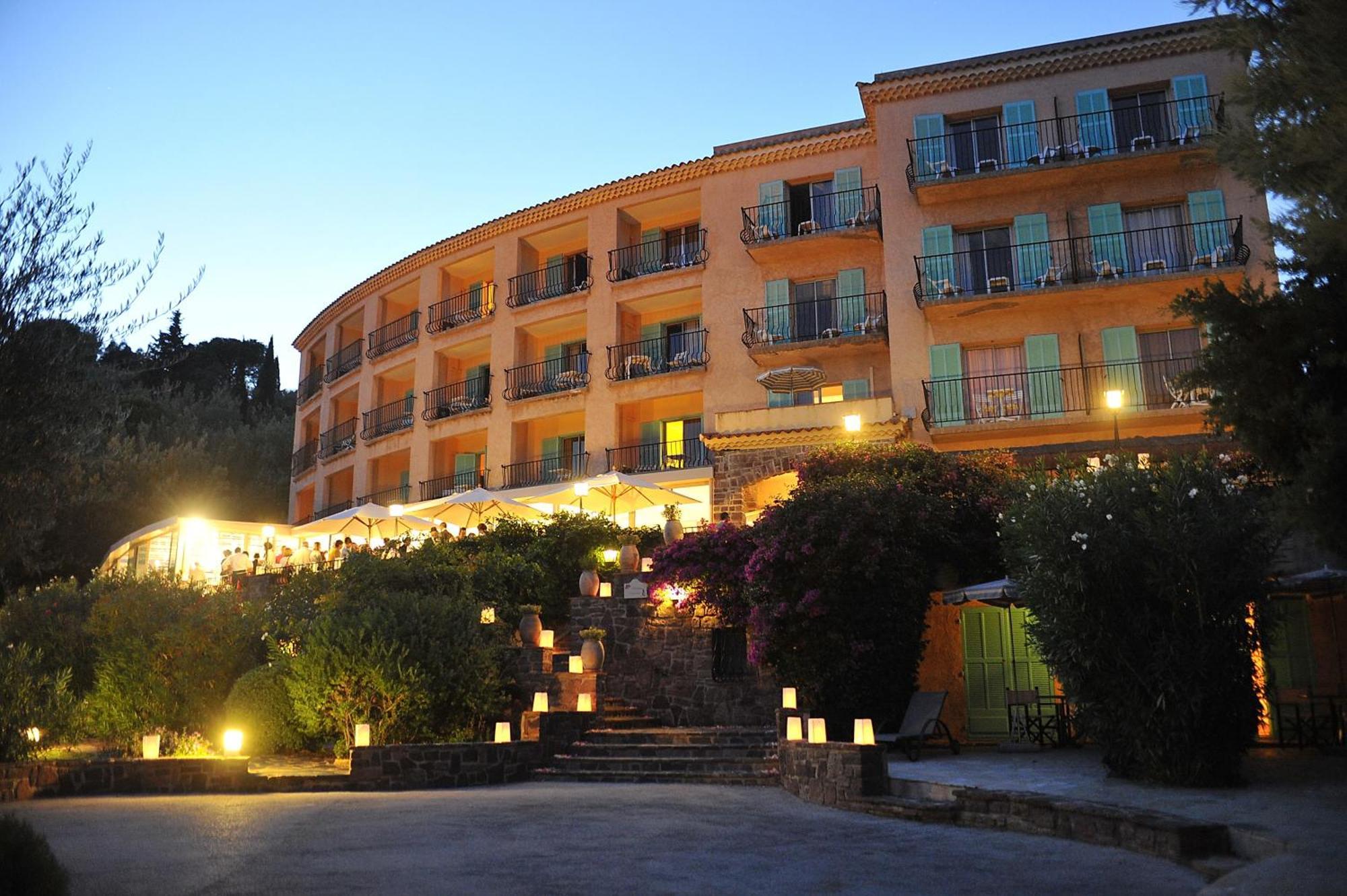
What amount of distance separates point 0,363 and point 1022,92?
20877mm

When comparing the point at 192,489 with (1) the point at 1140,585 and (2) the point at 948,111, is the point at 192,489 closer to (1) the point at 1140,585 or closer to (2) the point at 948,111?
(2) the point at 948,111

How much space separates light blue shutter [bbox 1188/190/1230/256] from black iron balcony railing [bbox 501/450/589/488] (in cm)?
1471

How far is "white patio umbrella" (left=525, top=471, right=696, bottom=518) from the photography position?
64.7 ft

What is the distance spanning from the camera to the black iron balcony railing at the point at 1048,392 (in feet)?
69.1

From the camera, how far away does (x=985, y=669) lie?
13914mm

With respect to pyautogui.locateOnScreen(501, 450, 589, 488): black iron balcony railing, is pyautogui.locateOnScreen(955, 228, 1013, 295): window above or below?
above

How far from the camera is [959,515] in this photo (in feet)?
50.4

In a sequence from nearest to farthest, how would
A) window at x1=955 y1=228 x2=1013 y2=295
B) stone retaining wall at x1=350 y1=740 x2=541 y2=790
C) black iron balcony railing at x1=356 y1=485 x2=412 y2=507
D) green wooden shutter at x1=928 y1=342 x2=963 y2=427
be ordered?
stone retaining wall at x1=350 y1=740 x2=541 y2=790, green wooden shutter at x1=928 y1=342 x2=963 y2=427, window at x1=955 y1=228 x2=1013 y2=295, black iron balcony railing at x1=356 y1=485 x2=412 y2=507

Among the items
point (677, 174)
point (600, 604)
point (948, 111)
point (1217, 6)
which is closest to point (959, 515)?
point (600, 604)

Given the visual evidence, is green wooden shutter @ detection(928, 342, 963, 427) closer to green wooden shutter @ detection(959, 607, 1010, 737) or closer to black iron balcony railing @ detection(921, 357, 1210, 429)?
black iron balcony railing @ detection(921, 357, 1210, 429)

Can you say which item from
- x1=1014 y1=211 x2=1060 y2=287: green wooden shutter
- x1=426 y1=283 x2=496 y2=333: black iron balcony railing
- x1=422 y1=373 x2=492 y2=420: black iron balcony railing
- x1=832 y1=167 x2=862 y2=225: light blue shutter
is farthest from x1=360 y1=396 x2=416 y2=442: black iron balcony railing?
x1=1014 y1=211 x2=1060 y2=287: green wooden shutter

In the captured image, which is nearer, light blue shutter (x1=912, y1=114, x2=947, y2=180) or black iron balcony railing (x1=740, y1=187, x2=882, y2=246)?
light blue shutter (x1=912, y1=114, x2=947, y2=180)

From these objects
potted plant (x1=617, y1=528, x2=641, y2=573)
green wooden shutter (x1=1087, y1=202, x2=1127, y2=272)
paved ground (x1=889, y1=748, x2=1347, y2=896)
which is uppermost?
green wooden shutter (x1=1087, y1=202, x2=1127, y2=272)

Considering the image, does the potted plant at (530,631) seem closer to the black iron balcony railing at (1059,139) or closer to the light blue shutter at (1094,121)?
the black iron balcony railing at (1059,139)
